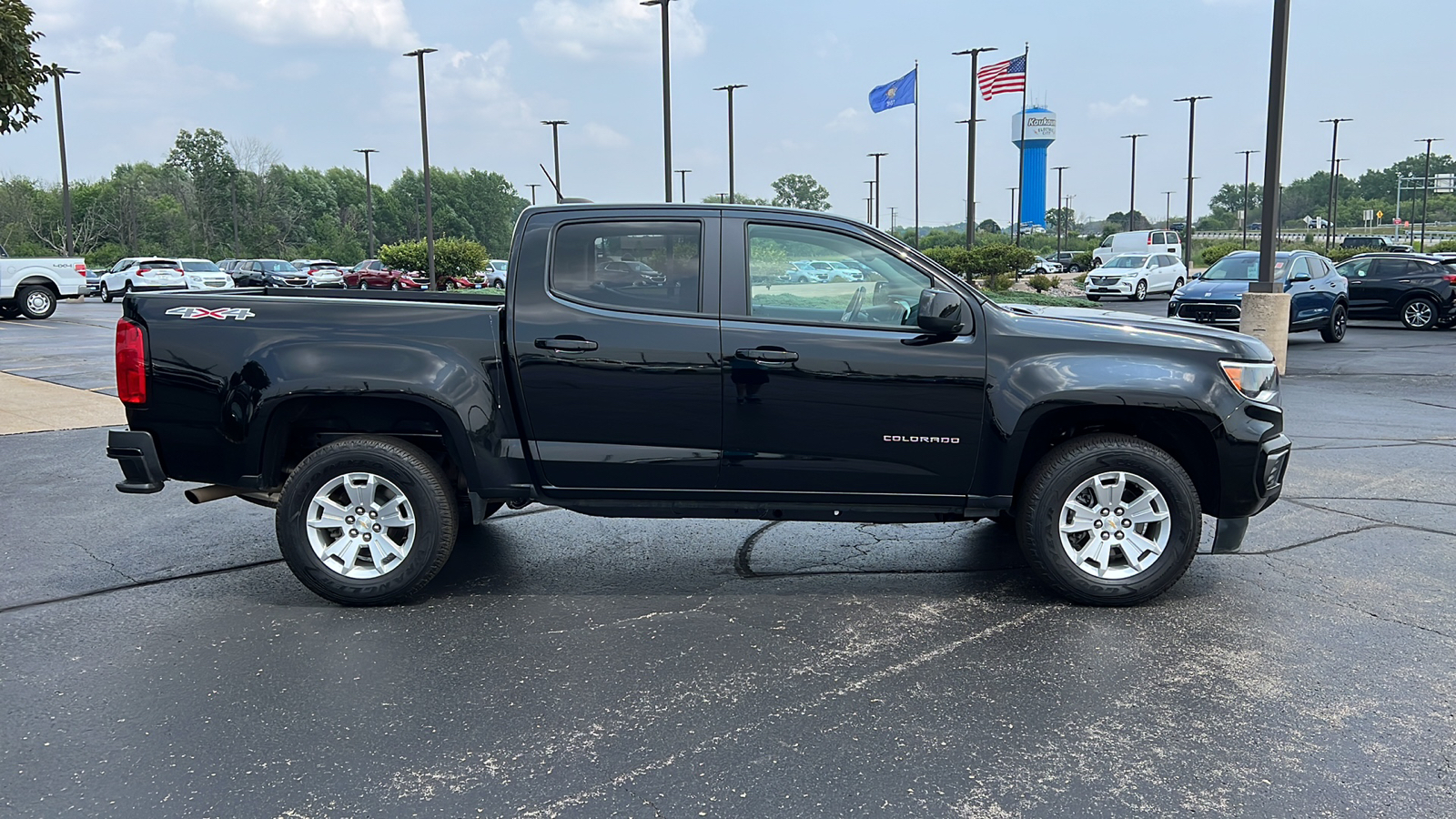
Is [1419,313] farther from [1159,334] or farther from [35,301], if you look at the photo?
[35,301]

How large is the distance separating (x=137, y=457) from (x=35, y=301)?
84.8ft

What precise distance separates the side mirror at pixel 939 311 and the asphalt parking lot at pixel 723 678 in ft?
4.39

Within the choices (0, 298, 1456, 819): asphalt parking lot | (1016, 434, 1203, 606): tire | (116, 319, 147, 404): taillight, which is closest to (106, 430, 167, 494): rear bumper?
(116, 319, 147, 404): taillight

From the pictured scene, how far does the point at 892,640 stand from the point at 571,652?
1372mm

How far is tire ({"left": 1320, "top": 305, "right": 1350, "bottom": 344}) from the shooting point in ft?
64.1

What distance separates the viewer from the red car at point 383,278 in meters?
43.8

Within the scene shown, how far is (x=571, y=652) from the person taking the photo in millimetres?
4633

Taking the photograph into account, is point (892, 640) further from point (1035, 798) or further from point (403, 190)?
point (403, 190)

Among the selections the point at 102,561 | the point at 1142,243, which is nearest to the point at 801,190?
the point at 1142,243

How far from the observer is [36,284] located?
26.7 meters

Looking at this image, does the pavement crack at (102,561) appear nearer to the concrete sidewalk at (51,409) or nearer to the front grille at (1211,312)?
the concrete sidewalk at (51,409)

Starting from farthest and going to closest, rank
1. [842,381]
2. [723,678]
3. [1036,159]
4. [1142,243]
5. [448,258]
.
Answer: [1036,159] < [1142,243] < [448,258] < [842,381] < [723,678]

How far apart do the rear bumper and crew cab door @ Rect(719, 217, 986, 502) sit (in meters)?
2.67

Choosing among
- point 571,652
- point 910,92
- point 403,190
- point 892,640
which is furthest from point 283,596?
point 403,190
